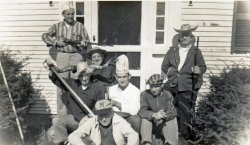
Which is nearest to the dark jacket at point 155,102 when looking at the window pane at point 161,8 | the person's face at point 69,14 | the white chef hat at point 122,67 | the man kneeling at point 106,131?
the white chef hat at point 122,67

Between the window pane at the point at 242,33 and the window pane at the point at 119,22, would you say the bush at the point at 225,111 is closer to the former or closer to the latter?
the window pane at the point at 242,33

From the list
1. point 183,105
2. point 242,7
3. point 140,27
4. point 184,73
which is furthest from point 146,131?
point 242,7

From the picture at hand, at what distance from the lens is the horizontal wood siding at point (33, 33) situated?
17.9 feet

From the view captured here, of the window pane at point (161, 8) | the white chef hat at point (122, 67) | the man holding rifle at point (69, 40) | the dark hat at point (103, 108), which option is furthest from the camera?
the window pane at point (161, 8)

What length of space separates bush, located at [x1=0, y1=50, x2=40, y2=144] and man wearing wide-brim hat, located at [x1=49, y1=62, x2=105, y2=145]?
74cm

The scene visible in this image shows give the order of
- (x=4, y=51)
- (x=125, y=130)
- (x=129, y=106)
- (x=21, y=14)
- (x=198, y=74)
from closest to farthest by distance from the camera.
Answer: (x=125, y=130) < (x=129, y=106) < (x=198, y=74) < (x=4, y=51) < (x=21, y=14)

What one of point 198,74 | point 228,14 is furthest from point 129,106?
point 228,14

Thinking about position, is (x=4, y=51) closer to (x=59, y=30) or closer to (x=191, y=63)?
(x=59, y=30)

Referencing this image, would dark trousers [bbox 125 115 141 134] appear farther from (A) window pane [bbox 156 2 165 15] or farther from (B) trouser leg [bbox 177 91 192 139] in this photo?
(A) window pane [bbox 156 2 165 15]

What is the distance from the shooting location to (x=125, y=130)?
3.29 m

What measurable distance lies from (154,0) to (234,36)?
4.77 ft

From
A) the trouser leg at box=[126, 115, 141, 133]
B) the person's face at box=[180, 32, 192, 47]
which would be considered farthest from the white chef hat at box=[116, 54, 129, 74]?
the person's face at box=[180, 32, 192, 47]

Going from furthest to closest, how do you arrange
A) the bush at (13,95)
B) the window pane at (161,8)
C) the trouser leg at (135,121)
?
the window pane at (161,8) → the bush at (13,95) → the trouser leg at (135,121)

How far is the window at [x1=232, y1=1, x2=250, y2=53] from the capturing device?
542 cm
